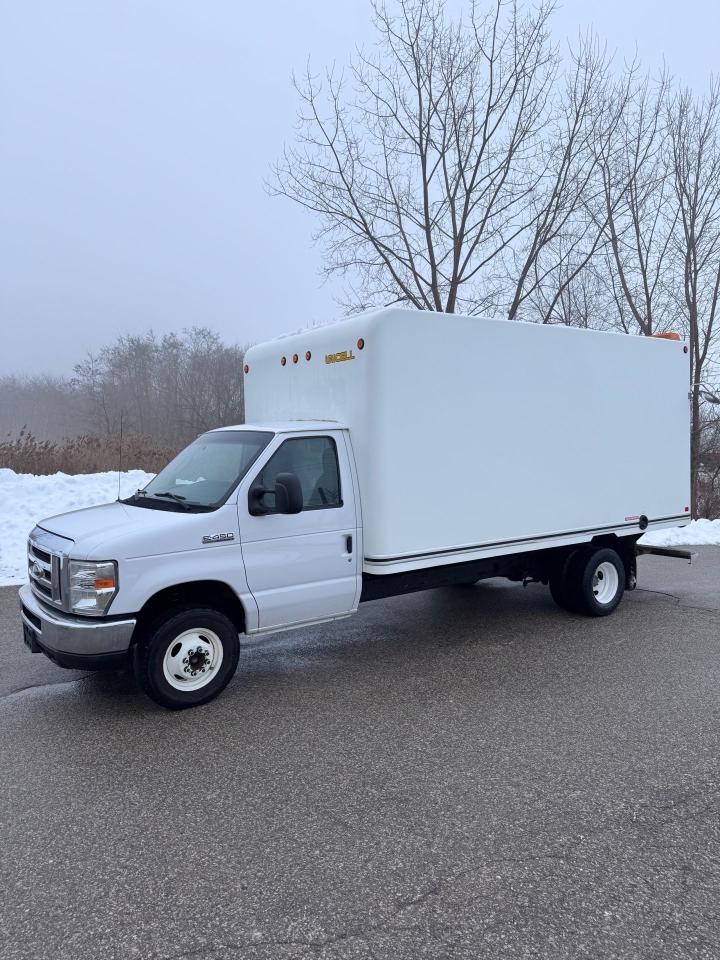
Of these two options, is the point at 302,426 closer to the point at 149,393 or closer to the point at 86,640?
the point at 86,640

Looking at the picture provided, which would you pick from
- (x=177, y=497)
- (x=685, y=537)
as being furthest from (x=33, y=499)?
(x=685, y=537)

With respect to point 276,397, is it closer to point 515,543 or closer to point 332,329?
point 332,329

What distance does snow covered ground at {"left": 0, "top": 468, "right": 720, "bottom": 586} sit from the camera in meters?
11.5

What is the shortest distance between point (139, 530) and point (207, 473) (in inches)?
38.7

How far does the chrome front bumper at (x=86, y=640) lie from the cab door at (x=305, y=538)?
105 cm

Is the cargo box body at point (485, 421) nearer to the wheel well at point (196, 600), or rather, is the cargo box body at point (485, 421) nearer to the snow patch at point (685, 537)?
the wheel well at point (196, 600)

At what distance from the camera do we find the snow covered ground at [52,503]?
11.5m

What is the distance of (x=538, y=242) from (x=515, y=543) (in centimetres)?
1235

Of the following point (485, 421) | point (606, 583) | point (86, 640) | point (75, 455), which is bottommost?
point (606, 583)

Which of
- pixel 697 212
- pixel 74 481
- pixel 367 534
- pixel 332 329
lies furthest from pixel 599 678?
pixel 697 212

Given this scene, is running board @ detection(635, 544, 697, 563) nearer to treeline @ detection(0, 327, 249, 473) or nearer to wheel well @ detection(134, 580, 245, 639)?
wheel well @ detection(134, 580, 245, 639)

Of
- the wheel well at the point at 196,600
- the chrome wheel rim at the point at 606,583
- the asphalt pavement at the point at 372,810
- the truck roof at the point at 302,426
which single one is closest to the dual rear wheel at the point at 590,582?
the chrome wheel rim at the point at 606,583

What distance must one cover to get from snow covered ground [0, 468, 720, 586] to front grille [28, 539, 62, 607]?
5622 millimetres

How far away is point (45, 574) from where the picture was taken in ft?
17.5
